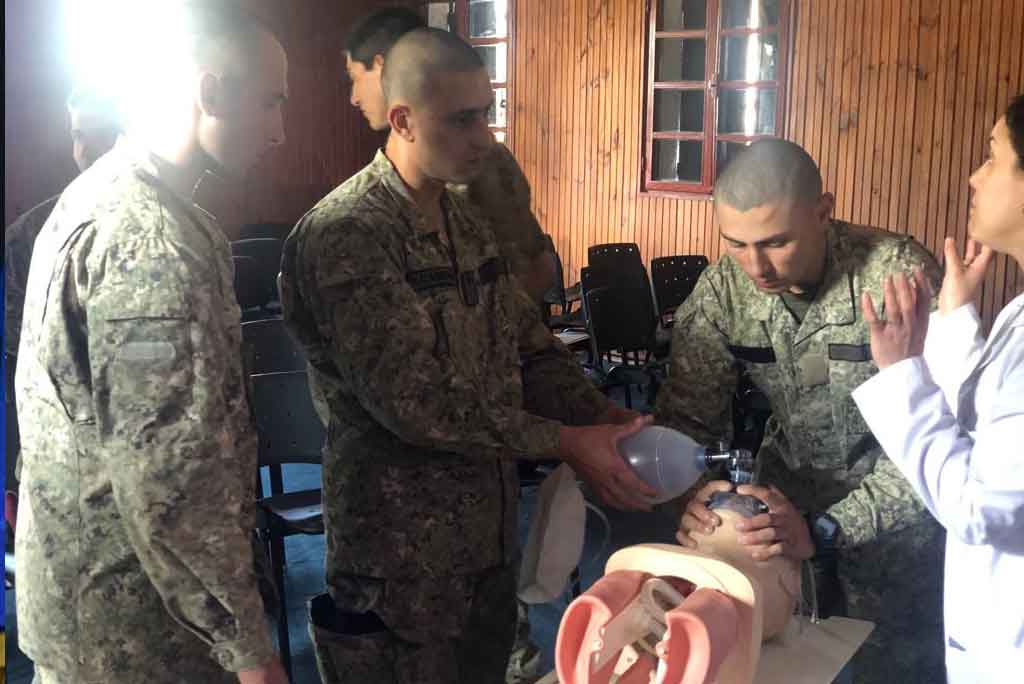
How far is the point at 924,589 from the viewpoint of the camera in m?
1.81

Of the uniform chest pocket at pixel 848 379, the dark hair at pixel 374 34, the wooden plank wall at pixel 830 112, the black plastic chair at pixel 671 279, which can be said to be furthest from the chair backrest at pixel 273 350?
the wooden plank wall at pixel 830 112

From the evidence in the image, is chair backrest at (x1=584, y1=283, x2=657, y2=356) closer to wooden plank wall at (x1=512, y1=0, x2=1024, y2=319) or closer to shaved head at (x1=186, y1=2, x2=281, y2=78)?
wooden plank wall at (x1=512, y1=0, x2=1024, y2=319)

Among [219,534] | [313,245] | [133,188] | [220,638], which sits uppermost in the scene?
[133,188]

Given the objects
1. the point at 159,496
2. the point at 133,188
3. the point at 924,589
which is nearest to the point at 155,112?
the point at 133,188

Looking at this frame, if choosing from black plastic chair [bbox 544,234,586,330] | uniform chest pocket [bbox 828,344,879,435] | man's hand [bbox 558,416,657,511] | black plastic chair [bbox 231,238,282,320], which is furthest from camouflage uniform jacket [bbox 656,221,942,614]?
black plastic chair [bbox 544,234,586,330]

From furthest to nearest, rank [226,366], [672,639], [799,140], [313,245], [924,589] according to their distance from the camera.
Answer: [799,140], [924,589], [313,245], [226,366], [672,639]

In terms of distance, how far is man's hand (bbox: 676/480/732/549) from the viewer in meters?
1.30

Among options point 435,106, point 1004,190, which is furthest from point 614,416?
point 1004,190

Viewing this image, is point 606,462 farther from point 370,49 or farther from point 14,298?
point 370,49

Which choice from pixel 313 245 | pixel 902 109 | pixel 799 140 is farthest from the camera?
pixel 799 140

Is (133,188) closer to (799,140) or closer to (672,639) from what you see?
(672,639)

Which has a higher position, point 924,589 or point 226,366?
point 226,366

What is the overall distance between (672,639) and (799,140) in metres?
5.57

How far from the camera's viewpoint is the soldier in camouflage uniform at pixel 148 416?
1.12 metres
